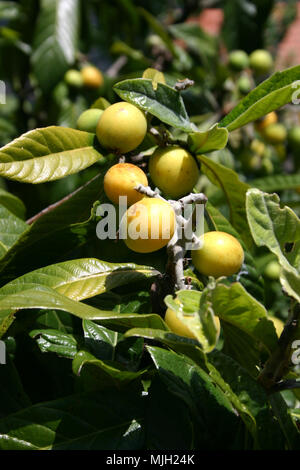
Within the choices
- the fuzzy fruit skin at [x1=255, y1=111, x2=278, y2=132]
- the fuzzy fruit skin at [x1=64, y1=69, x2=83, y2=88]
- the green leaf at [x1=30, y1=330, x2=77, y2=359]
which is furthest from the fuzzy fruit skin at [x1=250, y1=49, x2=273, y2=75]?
the green leaf at [x1=30, y1=330, x2=77, y2=359]

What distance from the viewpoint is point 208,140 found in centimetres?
99

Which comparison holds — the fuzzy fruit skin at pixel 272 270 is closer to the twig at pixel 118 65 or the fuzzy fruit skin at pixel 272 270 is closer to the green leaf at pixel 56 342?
the green leaf at pixel 56 342

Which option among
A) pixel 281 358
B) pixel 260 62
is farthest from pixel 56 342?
pixel 260 62

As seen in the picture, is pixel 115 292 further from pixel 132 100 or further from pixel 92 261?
pixel 132 100

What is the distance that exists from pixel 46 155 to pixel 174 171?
0.24 metres

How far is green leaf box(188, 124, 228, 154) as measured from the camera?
96 cm

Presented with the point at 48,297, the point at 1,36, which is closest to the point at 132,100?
the point at 48,297

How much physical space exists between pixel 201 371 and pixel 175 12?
102 inches

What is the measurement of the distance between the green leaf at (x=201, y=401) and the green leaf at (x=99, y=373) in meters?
0.05

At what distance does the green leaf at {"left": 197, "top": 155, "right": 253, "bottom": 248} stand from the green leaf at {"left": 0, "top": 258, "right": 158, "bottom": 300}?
0.24m

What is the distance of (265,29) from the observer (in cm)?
262

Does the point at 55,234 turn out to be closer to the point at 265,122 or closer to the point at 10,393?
the point at 10,393

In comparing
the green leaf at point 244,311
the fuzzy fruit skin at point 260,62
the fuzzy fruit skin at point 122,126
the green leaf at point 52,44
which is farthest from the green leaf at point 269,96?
the fuzzy fruit skin at point 260,62

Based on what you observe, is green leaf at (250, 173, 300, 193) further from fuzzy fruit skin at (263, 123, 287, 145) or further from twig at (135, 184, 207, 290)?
twig at (135, 184, 207, 290)
